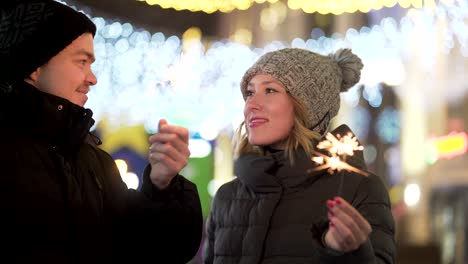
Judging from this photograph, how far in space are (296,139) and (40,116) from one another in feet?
3.62

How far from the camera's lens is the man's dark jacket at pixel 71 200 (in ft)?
7.03

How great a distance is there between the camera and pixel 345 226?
2.25 m

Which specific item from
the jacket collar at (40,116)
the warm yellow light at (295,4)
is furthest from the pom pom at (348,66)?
the warm yellow light at (295,4)

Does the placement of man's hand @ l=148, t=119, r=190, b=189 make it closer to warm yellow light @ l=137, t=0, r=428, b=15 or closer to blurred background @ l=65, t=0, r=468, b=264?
blurred background @ l=65, t=0, r=468, b=264

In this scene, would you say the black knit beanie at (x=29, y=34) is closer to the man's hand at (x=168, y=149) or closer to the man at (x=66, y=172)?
the man at (x=66, y=172)

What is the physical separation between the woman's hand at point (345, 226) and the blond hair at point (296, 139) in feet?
2.28

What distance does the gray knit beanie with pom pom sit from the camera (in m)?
3.12

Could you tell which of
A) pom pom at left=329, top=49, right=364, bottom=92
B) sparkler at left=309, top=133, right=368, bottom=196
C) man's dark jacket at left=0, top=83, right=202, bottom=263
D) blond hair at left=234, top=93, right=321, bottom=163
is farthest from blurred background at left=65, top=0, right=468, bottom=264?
man's dark jacket at left=0, top=83, right=202, bottom=263

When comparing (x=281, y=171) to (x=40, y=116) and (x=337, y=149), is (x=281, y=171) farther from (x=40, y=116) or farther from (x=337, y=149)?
(x=40, y=116)

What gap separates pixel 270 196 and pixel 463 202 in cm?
1676

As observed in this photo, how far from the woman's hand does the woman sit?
33 cm

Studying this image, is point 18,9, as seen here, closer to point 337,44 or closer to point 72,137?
point 72,137

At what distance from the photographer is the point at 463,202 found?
18.8 metres

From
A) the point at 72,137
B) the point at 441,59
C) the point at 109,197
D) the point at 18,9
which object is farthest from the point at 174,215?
the point at 441,59
